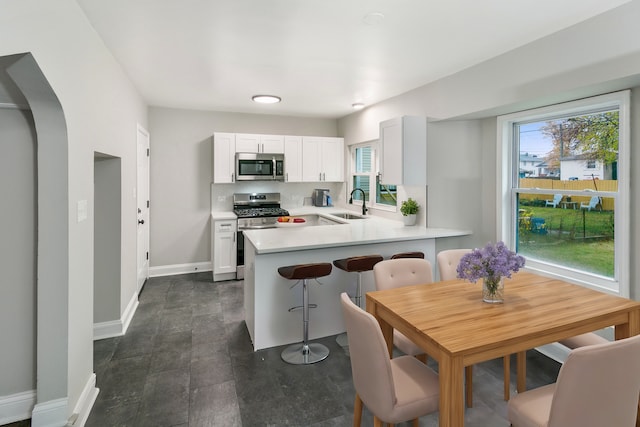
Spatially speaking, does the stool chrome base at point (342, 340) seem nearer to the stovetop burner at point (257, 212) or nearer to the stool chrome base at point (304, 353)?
the stool chrome base at point (304, 353)

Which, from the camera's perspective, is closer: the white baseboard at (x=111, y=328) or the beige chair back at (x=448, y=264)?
the beige chair back at (x=448, y=264)

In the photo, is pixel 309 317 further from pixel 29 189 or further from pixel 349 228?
pixel 29 189

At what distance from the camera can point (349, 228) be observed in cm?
383

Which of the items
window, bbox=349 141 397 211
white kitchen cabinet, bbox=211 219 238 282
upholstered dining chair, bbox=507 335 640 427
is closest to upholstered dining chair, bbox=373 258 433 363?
upholstered dining chair, bbox=507 335 640 427

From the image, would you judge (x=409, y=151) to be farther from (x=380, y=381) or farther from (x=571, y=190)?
(x=380, y=381)

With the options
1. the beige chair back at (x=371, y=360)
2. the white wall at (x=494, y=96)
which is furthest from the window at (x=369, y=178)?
the beige chair back at (x=371, y=360)

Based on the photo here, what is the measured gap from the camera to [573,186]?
2854 mm

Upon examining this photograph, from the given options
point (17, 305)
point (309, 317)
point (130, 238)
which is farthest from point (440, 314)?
point (130, 238)

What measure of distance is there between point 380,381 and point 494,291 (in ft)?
2.90

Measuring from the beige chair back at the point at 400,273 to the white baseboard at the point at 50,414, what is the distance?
6.61ft

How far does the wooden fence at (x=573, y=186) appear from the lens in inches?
101

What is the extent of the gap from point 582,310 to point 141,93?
485 centimetres

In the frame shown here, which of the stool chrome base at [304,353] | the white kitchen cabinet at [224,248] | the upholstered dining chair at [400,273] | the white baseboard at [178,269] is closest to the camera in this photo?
the upholstered dining chair at [400,273]

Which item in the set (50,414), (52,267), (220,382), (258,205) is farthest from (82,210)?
(258,205)
